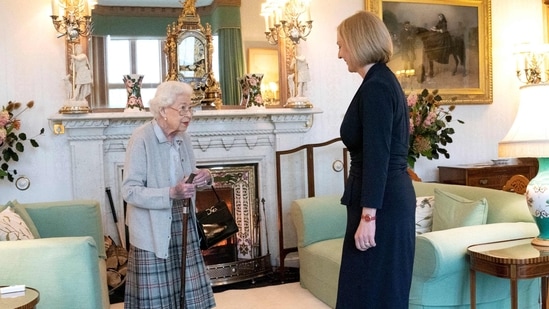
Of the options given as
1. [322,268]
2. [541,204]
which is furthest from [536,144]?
[322,268]

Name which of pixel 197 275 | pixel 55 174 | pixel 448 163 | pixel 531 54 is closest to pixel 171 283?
pixel 197 275

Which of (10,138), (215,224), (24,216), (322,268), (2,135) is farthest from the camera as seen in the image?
(10,138)

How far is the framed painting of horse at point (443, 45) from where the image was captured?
200 inches

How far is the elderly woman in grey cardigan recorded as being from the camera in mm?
2291

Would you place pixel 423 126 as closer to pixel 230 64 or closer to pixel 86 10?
pixel 230 64

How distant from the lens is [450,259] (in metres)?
2.65

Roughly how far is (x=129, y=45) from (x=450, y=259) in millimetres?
2953

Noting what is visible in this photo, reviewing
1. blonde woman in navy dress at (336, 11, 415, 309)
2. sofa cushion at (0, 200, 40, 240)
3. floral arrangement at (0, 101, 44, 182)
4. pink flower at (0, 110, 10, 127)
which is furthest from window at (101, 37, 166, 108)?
blonde woman in navy dress at (336, 11, 415, 309)

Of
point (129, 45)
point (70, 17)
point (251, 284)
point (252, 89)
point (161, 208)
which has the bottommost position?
point (251, 284)

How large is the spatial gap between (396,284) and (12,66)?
11.1 ft

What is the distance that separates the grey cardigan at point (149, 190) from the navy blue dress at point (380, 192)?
785mm

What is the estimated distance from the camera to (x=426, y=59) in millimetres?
5195

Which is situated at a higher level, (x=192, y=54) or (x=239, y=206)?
(x=192, y=54)

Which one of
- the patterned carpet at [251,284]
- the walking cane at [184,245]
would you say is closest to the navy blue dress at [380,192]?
the walking cane at [184,245]
